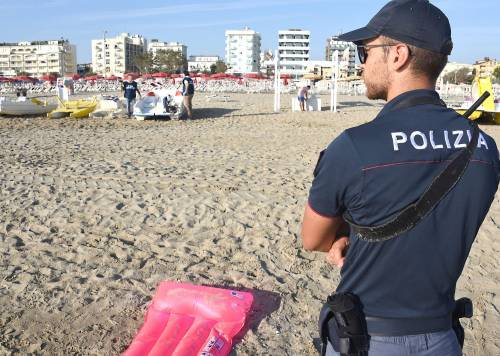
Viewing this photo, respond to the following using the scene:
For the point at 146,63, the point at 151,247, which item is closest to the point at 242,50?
the point at 146,63

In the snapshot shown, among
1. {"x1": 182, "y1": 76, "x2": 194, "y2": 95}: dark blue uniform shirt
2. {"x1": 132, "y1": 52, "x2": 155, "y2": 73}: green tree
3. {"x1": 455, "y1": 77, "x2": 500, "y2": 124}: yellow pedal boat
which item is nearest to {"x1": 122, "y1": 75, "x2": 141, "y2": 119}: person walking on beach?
{"x1": 182, "y1": 76, "x2": 194, "y2": 95}: dark blue uniform shirt

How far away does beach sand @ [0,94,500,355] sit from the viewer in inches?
132

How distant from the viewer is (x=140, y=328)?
3344 millimetres

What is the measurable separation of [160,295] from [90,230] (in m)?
2.05

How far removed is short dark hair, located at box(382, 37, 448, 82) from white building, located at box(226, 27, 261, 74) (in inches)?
5553

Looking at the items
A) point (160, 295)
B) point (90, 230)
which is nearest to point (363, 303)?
point (160, 295)

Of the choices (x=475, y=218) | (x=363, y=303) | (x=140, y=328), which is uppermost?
(x=475, y=218)

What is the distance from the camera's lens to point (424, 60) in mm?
1355

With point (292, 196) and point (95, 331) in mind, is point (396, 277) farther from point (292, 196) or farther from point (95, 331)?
point (292, 196)

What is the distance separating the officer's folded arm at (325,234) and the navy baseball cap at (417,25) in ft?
1.80

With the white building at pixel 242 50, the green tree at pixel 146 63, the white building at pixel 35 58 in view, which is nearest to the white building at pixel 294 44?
the white building at pixel 242 50

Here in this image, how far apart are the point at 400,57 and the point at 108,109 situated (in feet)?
55.2

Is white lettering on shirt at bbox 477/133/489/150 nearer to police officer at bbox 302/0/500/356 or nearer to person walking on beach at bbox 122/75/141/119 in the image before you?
police officer at bbox 302/0/500/356

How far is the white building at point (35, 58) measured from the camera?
141 m
